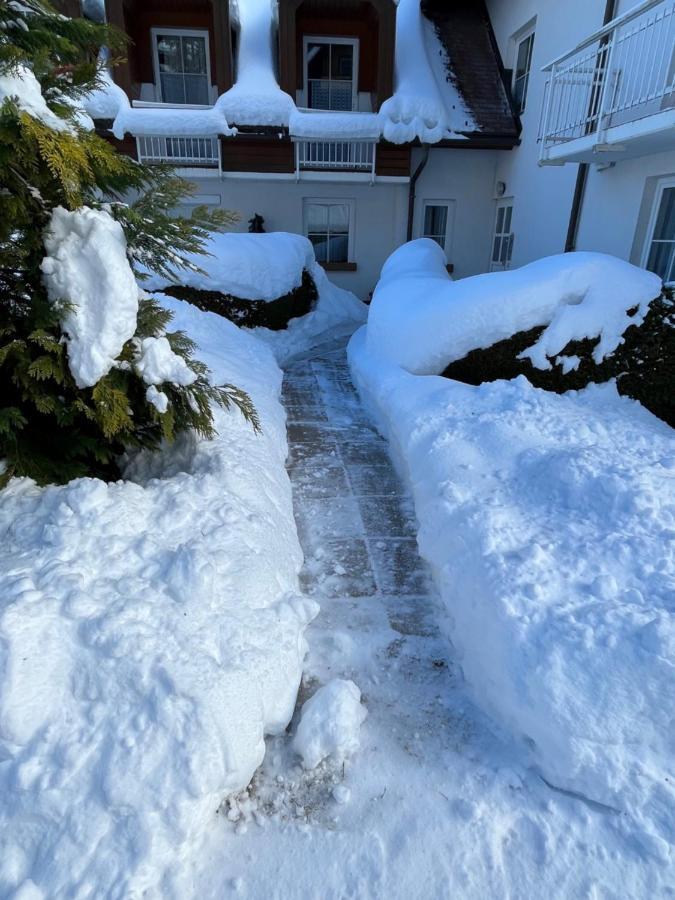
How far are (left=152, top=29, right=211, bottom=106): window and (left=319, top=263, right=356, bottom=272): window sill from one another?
14.1ft

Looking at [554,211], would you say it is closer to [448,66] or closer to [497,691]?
[448,66]

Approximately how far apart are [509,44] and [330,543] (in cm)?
1225

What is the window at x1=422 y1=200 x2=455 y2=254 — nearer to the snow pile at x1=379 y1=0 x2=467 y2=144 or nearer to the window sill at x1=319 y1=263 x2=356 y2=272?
the snow pile at x1=379 y1=0 x2=467 y2=144

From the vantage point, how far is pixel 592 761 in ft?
6.93

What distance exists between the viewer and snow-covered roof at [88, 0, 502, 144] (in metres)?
10.5

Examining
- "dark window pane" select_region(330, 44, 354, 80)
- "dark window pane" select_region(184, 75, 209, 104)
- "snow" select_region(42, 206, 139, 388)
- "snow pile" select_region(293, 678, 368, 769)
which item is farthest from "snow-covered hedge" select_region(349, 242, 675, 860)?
"dark window pane" select_region(184, 75, 209, 104)

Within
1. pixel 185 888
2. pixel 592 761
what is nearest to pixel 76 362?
pixel 185 888

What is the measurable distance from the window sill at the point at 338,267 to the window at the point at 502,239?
323cm

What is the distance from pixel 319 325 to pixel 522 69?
694 cm

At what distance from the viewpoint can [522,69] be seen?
11047mm

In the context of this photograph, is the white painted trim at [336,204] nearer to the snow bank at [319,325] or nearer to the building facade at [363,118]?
the building facade at [363,118]

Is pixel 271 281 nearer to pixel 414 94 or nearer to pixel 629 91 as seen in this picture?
pixel 629 91

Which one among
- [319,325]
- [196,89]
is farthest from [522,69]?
[319,325]

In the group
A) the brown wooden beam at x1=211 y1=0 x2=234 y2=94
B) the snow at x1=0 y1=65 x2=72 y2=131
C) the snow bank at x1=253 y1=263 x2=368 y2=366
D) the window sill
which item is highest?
the brown wooden beam at x1=211 y1=0 x2=234 y2=94
